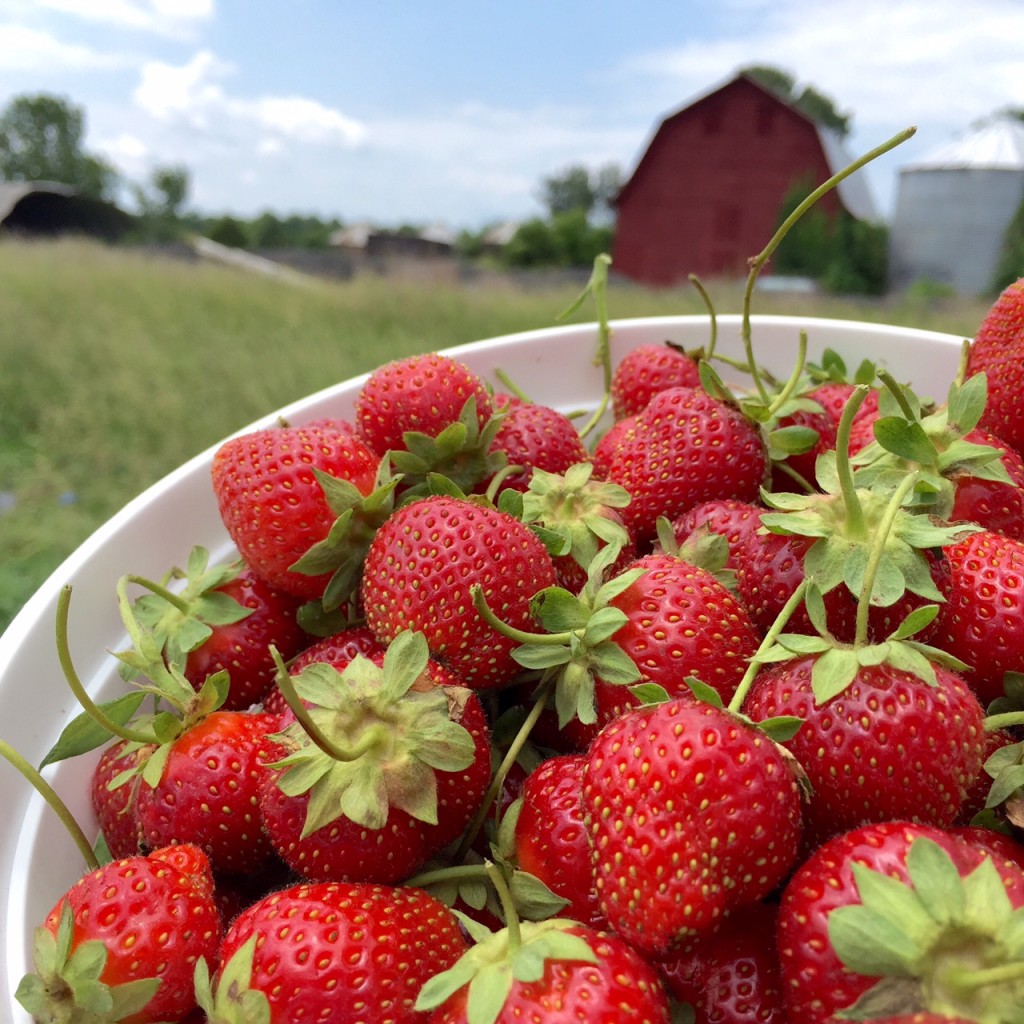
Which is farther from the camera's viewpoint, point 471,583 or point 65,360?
point 65,360

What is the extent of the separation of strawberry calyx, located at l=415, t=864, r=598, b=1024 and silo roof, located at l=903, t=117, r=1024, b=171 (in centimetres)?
506

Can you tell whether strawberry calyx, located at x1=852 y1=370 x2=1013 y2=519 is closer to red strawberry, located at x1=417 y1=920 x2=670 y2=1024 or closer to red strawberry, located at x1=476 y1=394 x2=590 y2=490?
red strawberry, located at x1=476 y1=394 x2=590 y2=490

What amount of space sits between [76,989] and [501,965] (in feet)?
0.84

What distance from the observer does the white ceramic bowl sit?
2.30ft

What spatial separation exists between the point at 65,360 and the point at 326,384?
1.20 metres

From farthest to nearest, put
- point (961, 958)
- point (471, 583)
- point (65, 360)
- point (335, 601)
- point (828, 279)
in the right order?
point (828, 279)
point (65, 360)
point (335, 601)
point (471, 583)
point (961, 958)

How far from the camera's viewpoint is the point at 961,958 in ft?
1.34

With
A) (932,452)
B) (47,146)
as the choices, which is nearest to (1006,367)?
(932,452)

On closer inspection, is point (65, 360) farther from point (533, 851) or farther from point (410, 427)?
point (533, 851)

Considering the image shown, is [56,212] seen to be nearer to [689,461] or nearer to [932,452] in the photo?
[689,461]

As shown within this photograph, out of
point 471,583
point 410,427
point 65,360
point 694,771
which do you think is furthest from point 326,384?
point 694,771

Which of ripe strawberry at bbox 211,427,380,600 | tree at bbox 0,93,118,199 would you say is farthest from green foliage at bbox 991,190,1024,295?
tree at bbox 0,93,118,199

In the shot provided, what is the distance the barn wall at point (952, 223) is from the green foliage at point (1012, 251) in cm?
6

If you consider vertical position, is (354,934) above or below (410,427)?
below
